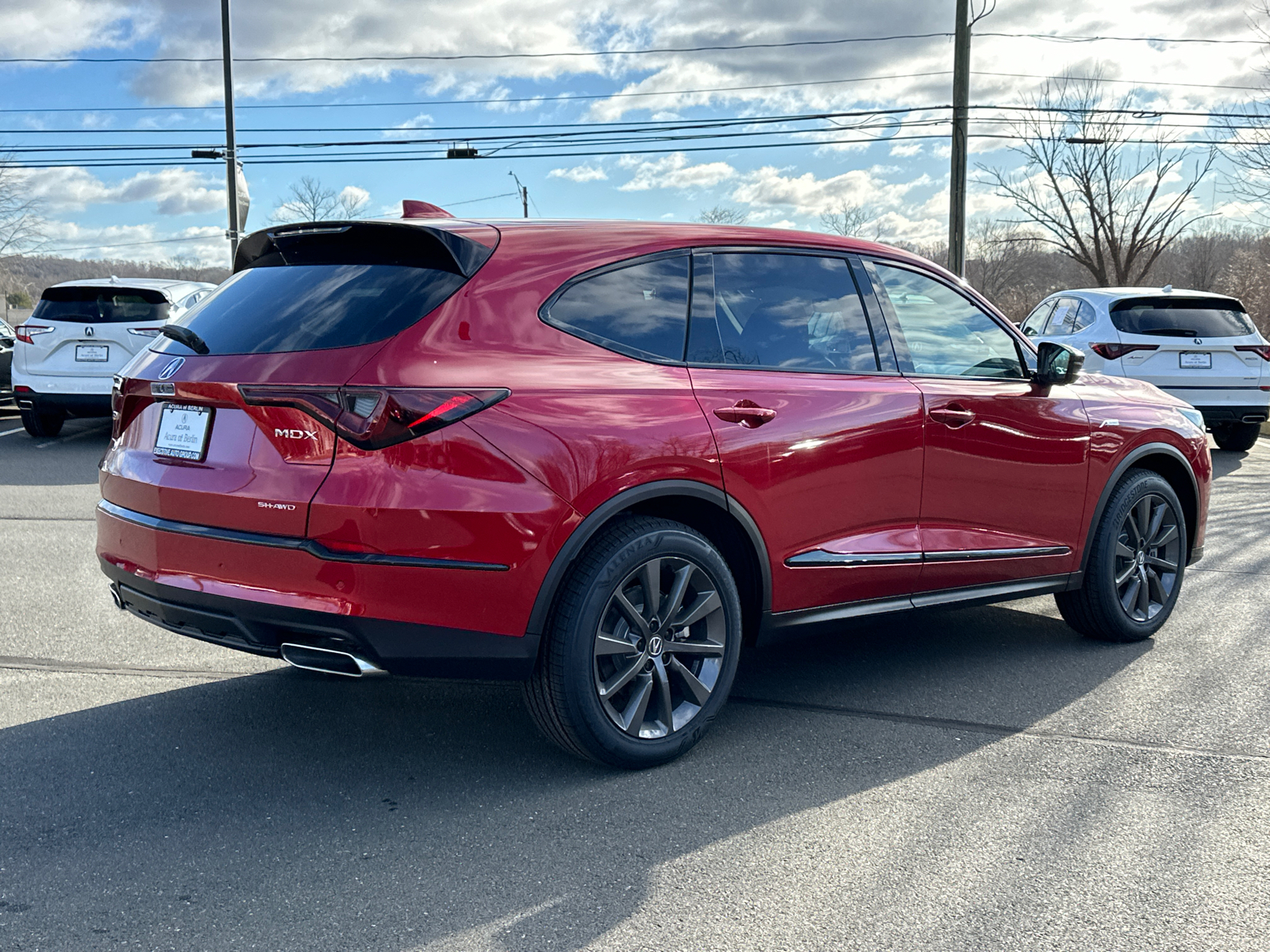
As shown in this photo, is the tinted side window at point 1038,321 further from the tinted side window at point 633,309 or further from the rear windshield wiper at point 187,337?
the rear windshield wiper at point 187,337

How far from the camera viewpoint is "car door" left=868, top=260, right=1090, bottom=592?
15.3ft

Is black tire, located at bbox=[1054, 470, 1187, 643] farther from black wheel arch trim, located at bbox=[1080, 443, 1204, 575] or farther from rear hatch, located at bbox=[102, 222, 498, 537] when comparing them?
rear hatch, located at bbox=[102, 222, 498, 537]

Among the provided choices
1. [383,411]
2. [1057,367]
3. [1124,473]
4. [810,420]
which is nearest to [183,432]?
[383,411]

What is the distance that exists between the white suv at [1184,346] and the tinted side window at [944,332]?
306 inches

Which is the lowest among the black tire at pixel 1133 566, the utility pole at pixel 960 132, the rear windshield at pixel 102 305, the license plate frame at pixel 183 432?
the black tire at pixel 1133 566

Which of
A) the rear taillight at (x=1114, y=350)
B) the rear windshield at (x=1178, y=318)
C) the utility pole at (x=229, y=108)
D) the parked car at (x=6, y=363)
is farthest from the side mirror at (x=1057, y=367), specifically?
the utility pole at (x=229, y=108)

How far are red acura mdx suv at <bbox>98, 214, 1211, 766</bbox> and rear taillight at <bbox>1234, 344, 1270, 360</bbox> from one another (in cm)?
914

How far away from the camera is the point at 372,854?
10.7 ft

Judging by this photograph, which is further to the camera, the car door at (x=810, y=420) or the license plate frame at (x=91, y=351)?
the license plate frame at (x=91, y=351)

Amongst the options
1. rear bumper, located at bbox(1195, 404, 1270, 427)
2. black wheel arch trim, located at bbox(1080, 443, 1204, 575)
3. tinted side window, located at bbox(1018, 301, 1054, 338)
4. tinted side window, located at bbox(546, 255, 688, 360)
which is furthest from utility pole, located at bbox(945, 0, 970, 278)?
tinted side window, located at bbox(546, 255, 688, 360)

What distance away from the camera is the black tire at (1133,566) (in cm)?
541

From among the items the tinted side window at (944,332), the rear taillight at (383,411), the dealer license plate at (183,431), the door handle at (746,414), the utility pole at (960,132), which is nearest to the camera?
the rear taillight at (383,411)

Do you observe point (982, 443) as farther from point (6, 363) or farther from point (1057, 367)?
point (6, 363)

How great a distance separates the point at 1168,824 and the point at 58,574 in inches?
221
